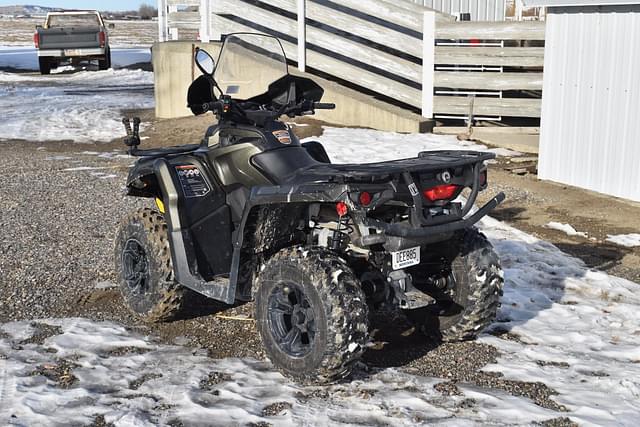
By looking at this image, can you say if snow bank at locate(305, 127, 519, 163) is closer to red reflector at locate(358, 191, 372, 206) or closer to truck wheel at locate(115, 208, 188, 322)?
truck wheel at locate(115, 208, 188, 322)

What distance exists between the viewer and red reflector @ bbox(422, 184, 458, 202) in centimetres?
454

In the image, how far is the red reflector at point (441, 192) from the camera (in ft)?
14.9

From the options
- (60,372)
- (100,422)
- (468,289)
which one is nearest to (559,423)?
(468,289)

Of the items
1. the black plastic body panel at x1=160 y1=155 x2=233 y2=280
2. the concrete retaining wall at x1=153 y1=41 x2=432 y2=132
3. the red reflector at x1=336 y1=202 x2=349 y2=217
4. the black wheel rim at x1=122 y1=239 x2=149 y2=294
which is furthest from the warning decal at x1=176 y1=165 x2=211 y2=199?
the concrete retaining wall at x1=153 y1=41 x2=432 y2=132

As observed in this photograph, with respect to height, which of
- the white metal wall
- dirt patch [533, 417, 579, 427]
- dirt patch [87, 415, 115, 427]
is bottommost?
dirt patch [87, 415, 115, 427]

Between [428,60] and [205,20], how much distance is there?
4229mm

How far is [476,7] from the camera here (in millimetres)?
17531

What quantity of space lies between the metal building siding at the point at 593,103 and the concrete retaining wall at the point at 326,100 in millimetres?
3348

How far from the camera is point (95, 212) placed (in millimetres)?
9016

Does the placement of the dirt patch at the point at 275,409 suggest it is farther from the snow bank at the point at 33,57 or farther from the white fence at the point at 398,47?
the snow bank at the point at 33,57

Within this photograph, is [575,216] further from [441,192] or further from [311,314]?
[311,314]

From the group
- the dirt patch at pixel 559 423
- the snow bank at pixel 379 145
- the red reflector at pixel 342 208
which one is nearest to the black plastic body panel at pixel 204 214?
the red reflector at pixel 342 208

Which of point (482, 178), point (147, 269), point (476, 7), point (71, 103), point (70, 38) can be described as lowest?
point (147, 269)

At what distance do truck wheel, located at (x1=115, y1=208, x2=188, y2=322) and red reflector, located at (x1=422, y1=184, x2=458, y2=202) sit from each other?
1.78 metres
